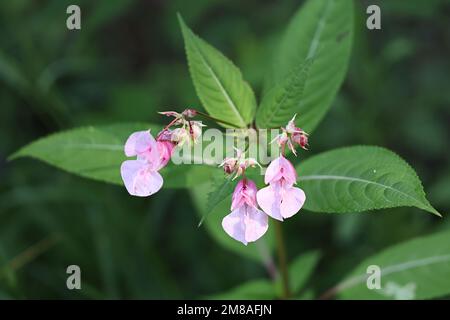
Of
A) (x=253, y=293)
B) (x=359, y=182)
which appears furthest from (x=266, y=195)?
(x=253, y=293)

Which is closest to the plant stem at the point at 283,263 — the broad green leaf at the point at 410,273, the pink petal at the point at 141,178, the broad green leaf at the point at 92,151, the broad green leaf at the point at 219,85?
the broad green leaf at the point at 410,273

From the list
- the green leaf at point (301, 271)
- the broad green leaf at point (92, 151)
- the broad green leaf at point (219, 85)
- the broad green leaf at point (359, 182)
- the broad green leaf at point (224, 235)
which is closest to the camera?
the broad green leaf at point (359, 182)

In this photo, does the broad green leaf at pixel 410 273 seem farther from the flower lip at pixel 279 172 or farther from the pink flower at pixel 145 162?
the pink flower at pixel 145 162

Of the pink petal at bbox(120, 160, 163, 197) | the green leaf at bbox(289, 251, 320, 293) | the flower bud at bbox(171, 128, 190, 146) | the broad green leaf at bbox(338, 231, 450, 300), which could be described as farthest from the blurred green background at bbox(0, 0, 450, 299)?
the flower bud at bbox(171, 128, 190, 146)

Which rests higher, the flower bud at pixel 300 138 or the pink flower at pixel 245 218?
the flower bud at pixel 300 138

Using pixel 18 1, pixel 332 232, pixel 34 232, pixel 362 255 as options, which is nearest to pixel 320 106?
pixel 362 255
